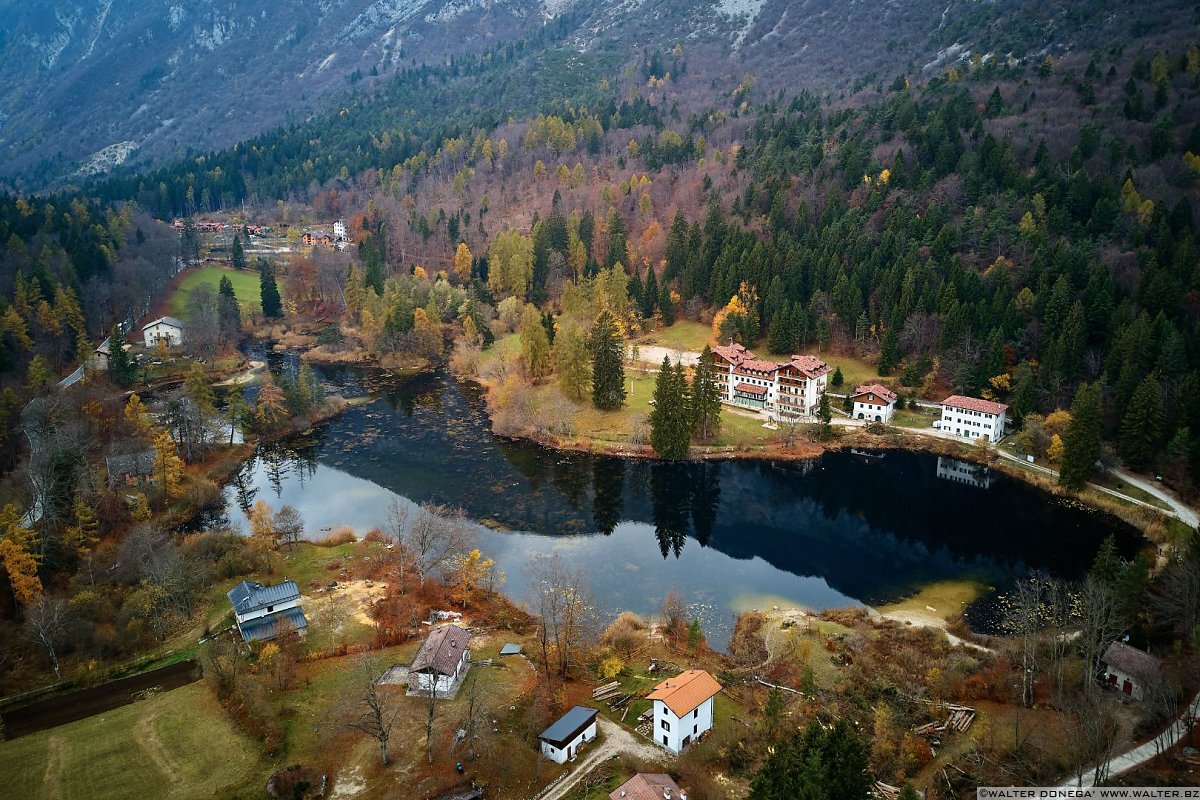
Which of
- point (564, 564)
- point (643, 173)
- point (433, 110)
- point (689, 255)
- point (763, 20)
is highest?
point (763, 20)

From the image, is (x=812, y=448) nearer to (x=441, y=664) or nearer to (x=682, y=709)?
(x=682, y=709)

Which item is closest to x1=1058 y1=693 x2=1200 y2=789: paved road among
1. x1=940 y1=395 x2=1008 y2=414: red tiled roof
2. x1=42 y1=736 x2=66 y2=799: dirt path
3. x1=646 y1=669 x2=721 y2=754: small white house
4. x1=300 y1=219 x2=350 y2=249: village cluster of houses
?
x1=646 y1=669 x2=721 y2=754: small white house

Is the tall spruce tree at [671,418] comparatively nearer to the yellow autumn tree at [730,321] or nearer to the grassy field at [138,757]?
the yellow autumn tree at [730,321]

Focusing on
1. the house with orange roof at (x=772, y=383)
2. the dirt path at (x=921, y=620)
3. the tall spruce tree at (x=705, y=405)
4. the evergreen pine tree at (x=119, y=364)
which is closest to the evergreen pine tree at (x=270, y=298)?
the evergreen pine tree at (x=119, y=364)

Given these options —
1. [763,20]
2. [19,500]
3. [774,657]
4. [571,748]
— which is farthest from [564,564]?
[763,20]

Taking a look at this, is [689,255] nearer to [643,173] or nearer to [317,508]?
[643,173]

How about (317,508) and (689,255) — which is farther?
(689,255)

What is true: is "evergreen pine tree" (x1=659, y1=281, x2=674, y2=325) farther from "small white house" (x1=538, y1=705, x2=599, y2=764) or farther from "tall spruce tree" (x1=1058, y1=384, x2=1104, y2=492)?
"small white house" (x1=538, y1=705, x2=599, y2=764)
